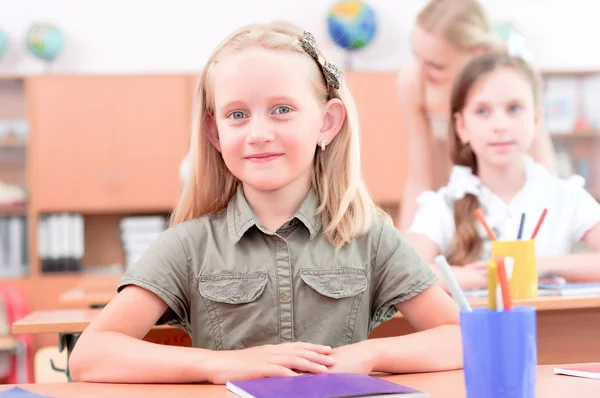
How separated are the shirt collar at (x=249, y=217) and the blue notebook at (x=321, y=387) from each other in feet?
1.30

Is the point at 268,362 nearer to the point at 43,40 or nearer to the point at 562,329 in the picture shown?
the point at 562,329

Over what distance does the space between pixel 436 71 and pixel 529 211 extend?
87cm

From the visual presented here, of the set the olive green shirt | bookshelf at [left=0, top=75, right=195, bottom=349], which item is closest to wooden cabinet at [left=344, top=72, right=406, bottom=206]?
bookshelf at [left=0, top=75, right=195, bottom=349]

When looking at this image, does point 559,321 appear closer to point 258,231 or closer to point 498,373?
point 258,231

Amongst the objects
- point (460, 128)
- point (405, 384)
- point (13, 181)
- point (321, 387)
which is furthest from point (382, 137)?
point (321, 387)

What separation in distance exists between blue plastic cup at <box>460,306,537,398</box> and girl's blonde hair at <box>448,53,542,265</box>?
1500 millimetres

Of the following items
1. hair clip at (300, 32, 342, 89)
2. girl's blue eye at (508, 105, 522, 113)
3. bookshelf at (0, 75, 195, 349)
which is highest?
bookshelf at (0, 75, 195, 349)

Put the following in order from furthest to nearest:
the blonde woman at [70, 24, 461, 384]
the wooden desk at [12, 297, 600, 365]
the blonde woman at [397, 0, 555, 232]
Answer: the blonde woman at [397, 0, 555, 232]
the wooden desk at [12, 297, 600, 365]
the blonde woman at [70, 24, 461, 384]

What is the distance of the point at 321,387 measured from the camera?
3.19 feet

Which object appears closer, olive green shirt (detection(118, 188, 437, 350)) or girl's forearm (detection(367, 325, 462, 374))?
girl's forearm (detection(367, 325, 462, 374))

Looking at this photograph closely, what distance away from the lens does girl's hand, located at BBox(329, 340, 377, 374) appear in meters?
1.16

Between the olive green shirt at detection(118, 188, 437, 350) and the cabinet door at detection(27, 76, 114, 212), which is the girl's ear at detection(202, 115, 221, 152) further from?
the cabinet door at detection(27, 76, 114, 212)

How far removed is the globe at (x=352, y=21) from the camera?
16.9 feet

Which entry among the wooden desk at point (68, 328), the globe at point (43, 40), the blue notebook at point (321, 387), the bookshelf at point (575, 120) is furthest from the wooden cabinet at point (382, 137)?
the blue notebook at point (321, 387)
